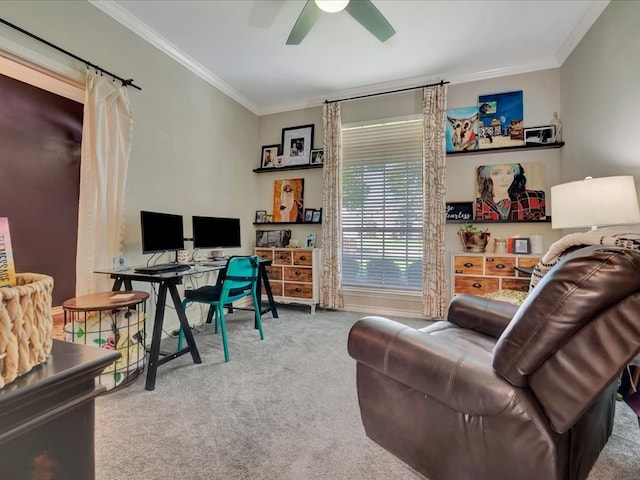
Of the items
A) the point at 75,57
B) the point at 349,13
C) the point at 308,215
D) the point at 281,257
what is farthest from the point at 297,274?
the point at 75,57

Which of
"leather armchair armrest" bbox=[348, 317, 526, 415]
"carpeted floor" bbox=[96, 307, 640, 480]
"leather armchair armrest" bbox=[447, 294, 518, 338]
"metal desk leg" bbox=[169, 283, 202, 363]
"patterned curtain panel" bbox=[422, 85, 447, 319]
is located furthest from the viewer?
"patterned curtain panel" bbox=[422, 85, 447, 319]

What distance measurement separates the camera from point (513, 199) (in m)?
3.36

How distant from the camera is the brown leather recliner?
883 mm

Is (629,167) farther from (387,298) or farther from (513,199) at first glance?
(387,298)

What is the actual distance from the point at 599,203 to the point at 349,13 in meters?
2.09

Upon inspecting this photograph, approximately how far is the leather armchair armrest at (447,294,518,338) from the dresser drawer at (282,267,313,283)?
2.13 metres

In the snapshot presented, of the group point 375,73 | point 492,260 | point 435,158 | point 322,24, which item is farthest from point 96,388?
point 375,73

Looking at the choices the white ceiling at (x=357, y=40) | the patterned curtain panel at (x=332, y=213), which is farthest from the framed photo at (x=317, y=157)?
the white ceiling at (x=357, y=40)

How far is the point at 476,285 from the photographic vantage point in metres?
3.23

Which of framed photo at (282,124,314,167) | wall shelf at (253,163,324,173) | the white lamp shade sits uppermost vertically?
framed photo at (282,124,314,167)

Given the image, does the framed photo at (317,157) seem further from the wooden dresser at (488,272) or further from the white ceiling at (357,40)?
the wooden dresser at (488,272)

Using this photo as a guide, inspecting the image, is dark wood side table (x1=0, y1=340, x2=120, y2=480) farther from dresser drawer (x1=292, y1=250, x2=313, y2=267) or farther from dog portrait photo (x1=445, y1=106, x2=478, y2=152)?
dog portrait photo (x1=445, y1=106, x2=478, y2=152)

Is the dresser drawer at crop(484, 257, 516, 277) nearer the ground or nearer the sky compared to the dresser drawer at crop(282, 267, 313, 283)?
nearer the sky

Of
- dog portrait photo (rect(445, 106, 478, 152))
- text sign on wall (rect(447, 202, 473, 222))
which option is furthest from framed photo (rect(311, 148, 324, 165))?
text sign on wall (rect(447, 202, 473, 222))
